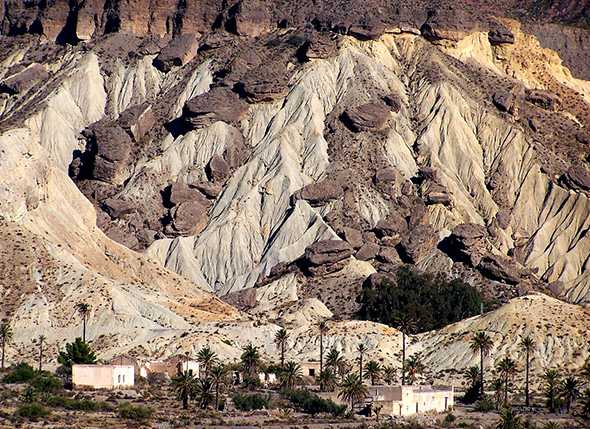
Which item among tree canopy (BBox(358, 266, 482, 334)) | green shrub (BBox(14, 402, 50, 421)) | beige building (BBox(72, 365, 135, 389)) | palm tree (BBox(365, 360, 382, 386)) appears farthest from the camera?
tree canopy (BBox(358, 266, 482, 334))

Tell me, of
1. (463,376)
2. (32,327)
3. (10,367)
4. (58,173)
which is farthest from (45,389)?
(58,173)

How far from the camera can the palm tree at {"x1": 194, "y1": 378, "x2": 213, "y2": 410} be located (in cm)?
12100

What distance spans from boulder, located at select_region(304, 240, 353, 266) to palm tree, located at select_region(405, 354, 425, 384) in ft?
138

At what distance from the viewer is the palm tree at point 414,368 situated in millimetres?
140575

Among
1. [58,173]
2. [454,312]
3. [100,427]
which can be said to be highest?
[58,173]

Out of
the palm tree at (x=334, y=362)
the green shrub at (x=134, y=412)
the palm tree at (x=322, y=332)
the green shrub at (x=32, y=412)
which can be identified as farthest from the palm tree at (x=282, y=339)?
the green shrub at (x=32, y=412)

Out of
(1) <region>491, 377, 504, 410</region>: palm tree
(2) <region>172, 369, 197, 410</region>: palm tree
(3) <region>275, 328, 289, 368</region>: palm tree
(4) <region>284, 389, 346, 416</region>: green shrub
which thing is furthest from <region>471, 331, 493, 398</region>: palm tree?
(2) <region>172, 369, 197, 410</region>: palm tree

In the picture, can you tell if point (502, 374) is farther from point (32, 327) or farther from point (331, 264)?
point (331, 264)

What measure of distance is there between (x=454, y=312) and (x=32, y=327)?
152 ft

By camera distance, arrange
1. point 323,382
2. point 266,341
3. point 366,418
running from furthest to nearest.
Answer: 1. point 266,341
2. point 323,382
3. point 366,418

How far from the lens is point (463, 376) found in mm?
148125

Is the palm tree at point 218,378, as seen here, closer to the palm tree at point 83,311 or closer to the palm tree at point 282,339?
the palm tree at point 282,339

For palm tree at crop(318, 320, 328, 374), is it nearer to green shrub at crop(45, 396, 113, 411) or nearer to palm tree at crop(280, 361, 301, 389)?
palm tree at crop(280, 361, 301, 389)

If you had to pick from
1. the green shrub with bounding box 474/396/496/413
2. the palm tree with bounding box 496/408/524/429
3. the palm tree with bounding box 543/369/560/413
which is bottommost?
the palm tree with bounding box 496/408/524/429
